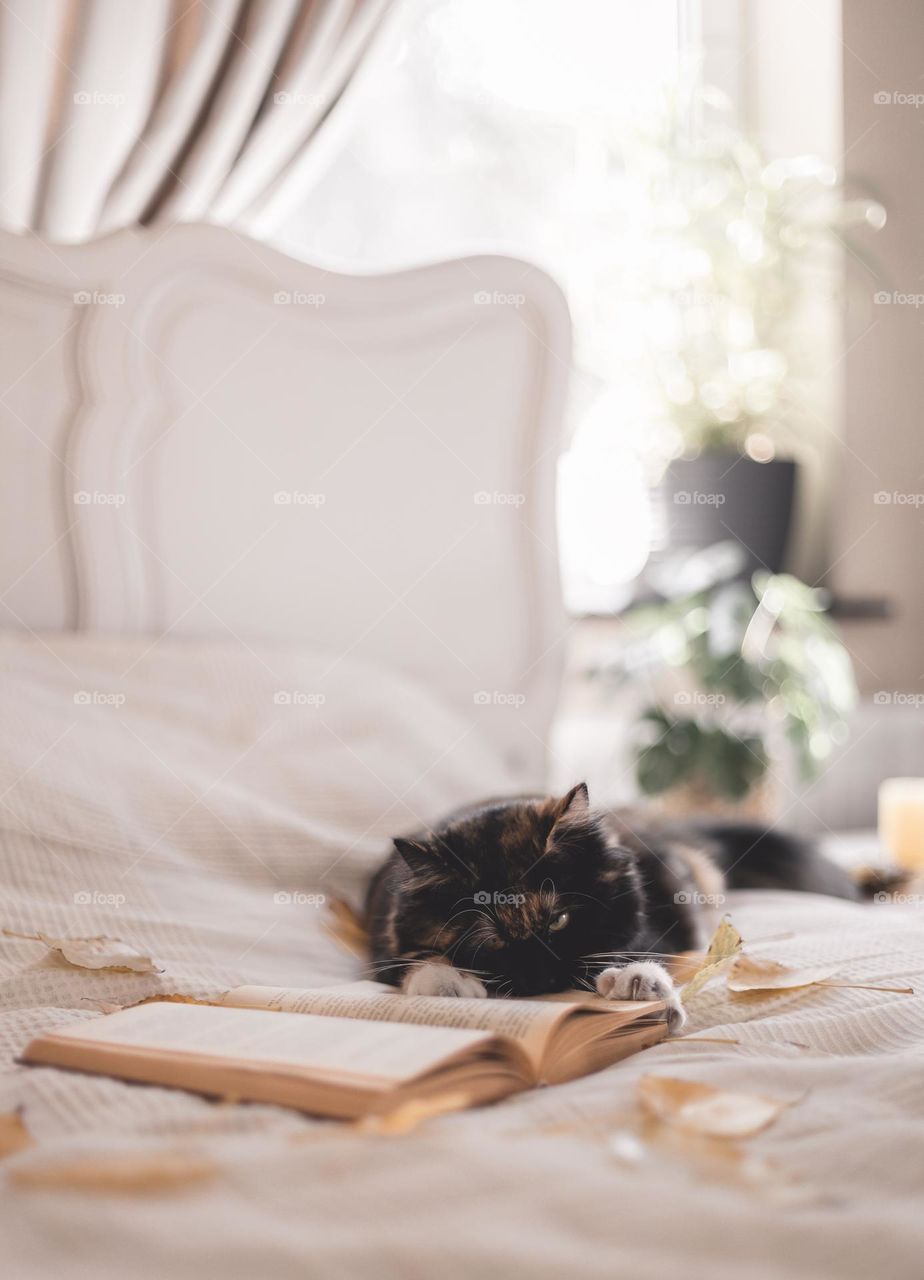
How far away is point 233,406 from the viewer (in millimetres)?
1880

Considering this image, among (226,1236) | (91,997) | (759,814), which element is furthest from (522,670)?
(226,1236)

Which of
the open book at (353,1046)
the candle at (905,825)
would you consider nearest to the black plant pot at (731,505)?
the candle at (905,825)

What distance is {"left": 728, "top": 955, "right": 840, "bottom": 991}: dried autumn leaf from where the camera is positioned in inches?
36.7

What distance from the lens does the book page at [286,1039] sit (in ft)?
2.11

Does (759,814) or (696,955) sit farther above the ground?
(696,955)

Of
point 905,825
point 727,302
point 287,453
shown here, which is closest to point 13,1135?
point 287,453

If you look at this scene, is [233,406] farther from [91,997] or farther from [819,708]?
[819,708]

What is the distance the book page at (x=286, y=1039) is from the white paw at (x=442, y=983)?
146 mm

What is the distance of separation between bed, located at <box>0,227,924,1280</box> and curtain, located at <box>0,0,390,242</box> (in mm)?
399

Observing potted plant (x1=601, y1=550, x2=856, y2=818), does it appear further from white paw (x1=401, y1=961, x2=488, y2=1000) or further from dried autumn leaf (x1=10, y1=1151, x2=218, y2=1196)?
dried autumn leaf (x1=10, y1=1151, x2=218, y2=1196)

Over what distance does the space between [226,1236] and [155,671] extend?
3.66ft

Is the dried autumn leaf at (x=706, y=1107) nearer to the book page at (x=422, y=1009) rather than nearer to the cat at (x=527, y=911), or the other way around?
the book page at (x=422, y=1009)

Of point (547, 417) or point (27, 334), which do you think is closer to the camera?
point (27, 334)

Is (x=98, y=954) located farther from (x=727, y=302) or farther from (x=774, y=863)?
(x=727, y=302)
